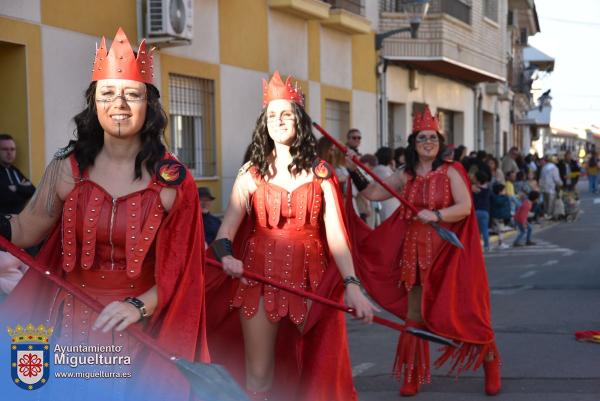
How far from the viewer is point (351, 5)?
17.8m

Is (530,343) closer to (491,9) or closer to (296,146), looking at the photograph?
(296,146)

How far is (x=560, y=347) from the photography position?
763 centimetres

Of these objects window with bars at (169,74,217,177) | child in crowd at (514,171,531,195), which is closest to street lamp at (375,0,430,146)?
child in crowd at (514,171,531,195)

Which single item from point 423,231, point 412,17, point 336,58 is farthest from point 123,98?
point 412,17

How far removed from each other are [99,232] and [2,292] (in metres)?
2.25

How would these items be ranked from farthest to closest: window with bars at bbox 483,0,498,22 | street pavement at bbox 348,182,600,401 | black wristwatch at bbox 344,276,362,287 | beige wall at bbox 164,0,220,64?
window with bars at bbox 483,0,498,22
beige wall at bbox 164,0,220,64
street pavement at bbox 348,182,600,401
black wristwatch at bbox 344,276,362,287

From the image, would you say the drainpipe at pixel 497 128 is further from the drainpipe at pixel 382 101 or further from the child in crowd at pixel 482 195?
the child in crowd at pixel 482 195

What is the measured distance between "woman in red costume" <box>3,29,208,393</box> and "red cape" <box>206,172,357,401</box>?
147cm

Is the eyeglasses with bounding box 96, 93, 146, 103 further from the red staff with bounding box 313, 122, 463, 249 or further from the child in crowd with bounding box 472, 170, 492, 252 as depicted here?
the child in crowd with bounding box 472, 170, 492, 252

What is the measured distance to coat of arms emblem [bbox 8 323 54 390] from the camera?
312cm

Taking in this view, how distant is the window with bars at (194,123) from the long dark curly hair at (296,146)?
7.53 m

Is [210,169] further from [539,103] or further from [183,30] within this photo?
[539,103]

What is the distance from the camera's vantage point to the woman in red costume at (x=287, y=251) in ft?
15.4

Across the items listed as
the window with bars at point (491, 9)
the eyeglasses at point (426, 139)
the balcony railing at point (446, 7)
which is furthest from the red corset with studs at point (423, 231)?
the window with bars at point (491, 9)
